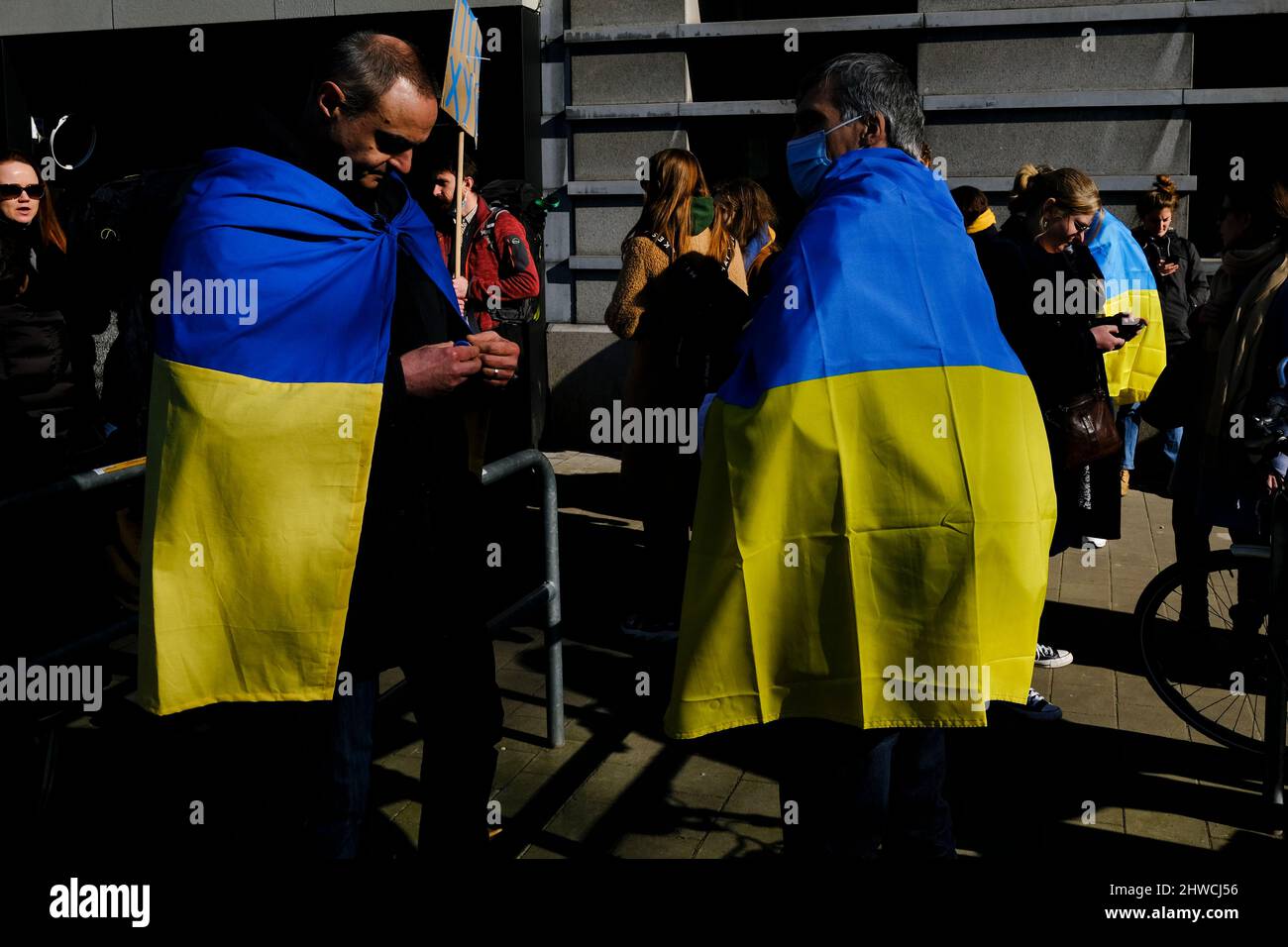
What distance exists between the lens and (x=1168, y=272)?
8273 millimetres

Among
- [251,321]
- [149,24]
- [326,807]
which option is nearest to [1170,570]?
[326,807]

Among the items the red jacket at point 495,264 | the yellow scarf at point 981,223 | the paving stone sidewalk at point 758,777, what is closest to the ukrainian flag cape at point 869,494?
the paving stone sidewalk at point 758,777

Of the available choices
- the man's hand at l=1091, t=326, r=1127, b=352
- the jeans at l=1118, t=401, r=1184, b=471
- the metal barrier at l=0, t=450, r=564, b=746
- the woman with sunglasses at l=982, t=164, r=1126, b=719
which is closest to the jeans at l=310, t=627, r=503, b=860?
the metal barrier at l=0, t=450, r=564, b=746

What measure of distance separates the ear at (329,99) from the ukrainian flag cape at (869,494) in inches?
36.8

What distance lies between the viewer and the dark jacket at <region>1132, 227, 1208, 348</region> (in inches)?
326

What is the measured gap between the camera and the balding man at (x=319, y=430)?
244 centimetres

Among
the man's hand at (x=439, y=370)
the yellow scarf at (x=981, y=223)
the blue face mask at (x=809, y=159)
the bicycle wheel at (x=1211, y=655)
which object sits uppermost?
the yellow scarf at (x=981, y=223)

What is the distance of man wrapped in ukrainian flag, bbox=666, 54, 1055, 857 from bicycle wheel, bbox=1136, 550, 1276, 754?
6.45ft

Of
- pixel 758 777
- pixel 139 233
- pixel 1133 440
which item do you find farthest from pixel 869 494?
pixel 1133 440

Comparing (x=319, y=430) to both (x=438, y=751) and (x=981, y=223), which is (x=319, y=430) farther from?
(x=981, y=223)

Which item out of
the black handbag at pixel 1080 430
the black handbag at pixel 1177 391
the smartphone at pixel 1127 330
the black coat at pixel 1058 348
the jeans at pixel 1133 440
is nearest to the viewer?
the black coat at pixel 1058 348

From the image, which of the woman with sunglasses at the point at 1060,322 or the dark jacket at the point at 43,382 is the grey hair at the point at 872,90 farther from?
the dark jacket at the point at 43,382

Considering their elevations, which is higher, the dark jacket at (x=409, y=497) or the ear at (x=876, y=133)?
the ear at (x=876, y=133)

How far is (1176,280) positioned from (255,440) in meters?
7.27
